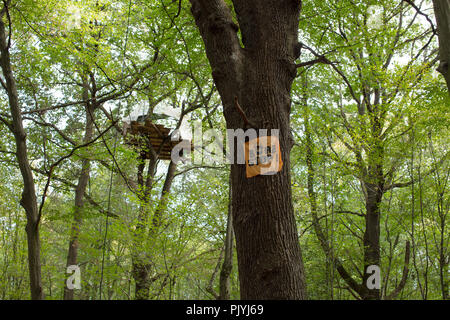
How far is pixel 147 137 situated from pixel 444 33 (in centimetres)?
506

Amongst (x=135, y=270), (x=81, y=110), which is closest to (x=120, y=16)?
(x=81, y=110)

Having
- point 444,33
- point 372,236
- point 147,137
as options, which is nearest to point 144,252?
point 147,137

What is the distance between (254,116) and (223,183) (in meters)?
5.81

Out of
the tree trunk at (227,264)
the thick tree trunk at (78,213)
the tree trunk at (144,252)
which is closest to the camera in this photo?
the tree trunk at (227,264)

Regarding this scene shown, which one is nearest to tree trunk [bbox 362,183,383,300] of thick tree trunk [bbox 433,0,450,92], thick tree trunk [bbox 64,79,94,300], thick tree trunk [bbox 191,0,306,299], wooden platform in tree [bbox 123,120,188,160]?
wooden platform in tree [bbox 123,120,188,160]

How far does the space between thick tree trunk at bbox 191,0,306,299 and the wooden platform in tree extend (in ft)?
13.0

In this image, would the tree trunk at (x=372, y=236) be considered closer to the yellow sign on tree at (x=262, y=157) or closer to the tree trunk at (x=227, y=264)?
the tree trunk at (x=227, y=264)

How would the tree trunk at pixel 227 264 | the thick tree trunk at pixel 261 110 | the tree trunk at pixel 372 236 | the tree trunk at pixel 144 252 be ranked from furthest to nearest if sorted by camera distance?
Answer: the tree trunk at pixel 372 236
the tree trunk at pixel 144 252
the tree trunk at pixel 227 264
the thick tree trunk at pixel 261 110

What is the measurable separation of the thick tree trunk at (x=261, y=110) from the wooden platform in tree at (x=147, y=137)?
13.0 ft

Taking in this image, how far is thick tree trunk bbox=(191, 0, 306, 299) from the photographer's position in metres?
1.42

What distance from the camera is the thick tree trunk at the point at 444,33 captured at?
1.66m

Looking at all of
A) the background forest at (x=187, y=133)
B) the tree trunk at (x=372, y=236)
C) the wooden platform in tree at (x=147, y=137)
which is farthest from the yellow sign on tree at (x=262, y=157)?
the tree trunk at (x=372, y=236)
